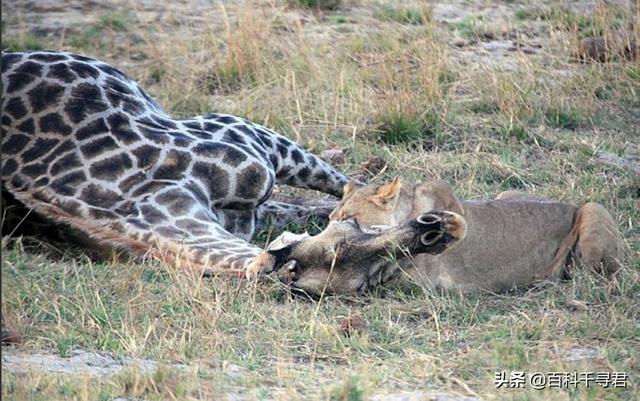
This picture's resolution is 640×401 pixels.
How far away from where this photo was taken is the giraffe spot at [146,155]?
22.2 feet

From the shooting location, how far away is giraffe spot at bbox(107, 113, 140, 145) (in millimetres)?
6883

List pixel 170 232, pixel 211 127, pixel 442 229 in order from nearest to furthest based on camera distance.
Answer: pixel 442 229, pixel 170 232, pixel 211 127

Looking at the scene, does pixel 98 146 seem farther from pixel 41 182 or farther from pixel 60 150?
pixel 41 182

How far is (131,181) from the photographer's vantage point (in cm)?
667

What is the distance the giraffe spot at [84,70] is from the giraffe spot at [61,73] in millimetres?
40

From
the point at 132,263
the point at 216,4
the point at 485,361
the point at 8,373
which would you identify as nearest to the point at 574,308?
the point at 485,361

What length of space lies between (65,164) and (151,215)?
2.02 feet

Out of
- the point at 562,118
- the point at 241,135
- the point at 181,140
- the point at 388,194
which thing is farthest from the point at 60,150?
the point at 562,118

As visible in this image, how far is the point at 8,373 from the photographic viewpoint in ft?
15.1

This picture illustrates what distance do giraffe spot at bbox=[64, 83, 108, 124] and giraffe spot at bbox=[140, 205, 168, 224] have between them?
0.76 metres

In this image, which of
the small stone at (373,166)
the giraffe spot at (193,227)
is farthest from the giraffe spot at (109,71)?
the small stone at (373,166)

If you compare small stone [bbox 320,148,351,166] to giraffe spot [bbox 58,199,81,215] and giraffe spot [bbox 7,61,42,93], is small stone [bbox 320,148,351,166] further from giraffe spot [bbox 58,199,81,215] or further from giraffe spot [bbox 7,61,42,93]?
giraffe spot [bbox 58,199,81,215]

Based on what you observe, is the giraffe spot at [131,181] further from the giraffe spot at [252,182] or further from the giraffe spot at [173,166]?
the giraffe spot at [252,182]

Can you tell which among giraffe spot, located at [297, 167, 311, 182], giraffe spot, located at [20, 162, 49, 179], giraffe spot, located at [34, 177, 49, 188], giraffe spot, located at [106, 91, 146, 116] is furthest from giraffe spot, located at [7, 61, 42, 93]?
giraffe spot, located at [297, 167, 311, 182]
